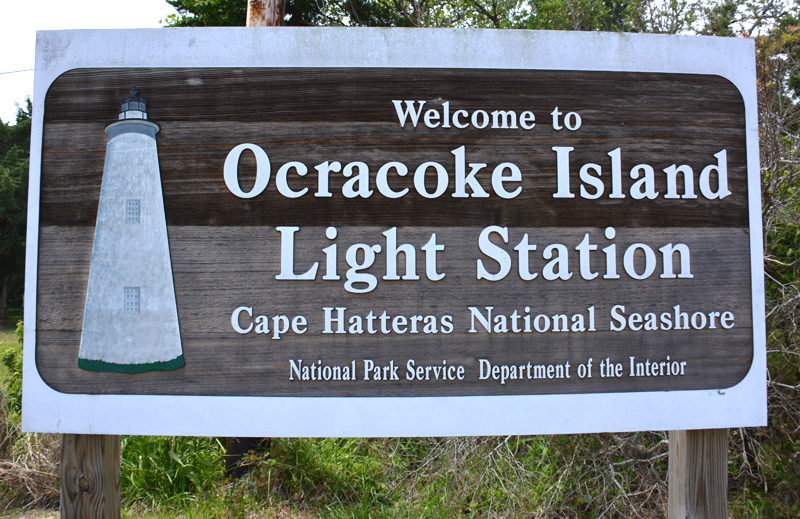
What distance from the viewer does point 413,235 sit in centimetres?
208

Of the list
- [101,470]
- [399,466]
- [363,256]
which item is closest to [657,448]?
[399,466]

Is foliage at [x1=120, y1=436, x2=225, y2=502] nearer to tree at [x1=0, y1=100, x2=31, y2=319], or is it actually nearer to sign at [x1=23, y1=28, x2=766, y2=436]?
sign at [x1=23, y1=28, x2=766, y2=436]

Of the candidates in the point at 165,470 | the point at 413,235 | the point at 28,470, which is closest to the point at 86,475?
the point at 413,235

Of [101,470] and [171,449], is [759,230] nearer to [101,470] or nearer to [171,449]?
[101,470]

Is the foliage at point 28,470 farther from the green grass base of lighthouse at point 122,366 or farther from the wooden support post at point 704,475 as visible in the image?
the wooden support post at point 704,475

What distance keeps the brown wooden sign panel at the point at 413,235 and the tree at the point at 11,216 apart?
77.5 feet

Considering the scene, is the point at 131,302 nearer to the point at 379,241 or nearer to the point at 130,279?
the point at 130,279

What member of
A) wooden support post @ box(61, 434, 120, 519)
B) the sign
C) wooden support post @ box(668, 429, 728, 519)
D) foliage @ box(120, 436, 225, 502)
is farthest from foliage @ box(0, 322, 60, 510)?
wooden support post @ box(668, 429, 728, 519)

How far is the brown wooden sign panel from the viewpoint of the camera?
2047 millimetres

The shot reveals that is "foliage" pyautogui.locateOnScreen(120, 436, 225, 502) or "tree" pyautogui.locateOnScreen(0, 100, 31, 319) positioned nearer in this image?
"foliage" pyautogui.locateOnScreen(120, 436, 225, 502)

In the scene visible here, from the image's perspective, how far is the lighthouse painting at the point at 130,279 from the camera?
201 centimetres

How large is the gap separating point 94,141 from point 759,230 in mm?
2610

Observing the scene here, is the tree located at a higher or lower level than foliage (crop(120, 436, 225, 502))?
higher

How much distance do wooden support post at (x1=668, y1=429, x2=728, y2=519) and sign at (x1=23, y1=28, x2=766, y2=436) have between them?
0.42 feet
